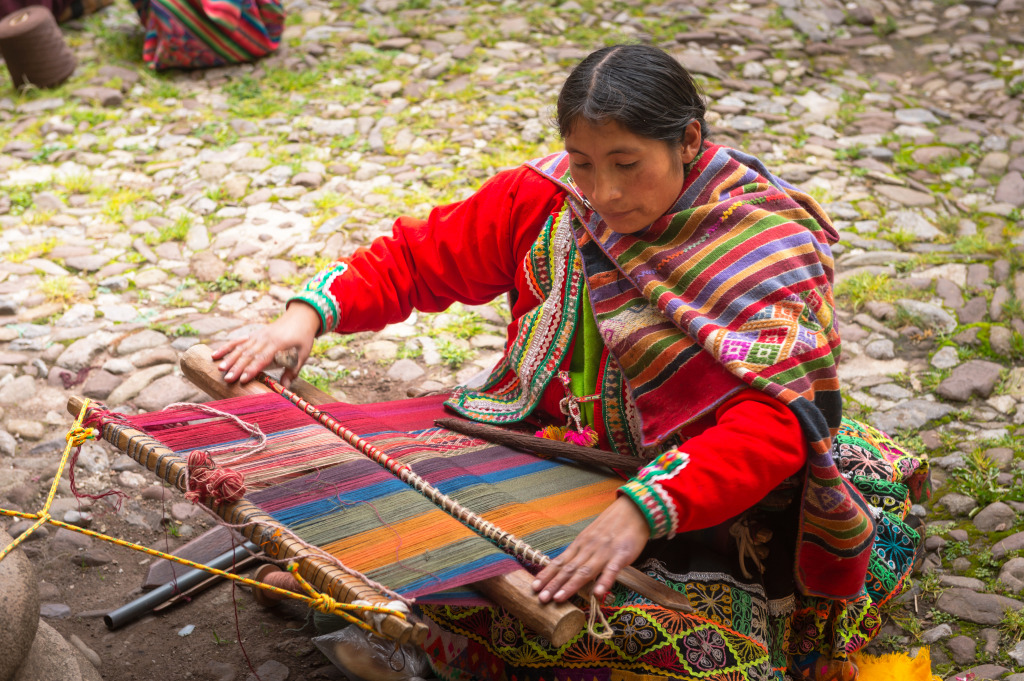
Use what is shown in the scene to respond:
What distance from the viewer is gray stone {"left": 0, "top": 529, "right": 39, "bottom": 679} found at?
1.81m

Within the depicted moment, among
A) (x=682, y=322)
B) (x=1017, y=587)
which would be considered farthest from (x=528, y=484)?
(x=1017, y=587)

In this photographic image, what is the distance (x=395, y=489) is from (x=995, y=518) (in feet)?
6.94

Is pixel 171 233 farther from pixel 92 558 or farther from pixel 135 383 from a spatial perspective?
pixel 92 558

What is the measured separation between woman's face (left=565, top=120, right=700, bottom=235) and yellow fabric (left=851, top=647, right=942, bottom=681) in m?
1.40

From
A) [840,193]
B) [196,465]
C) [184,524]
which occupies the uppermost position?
[196,465]

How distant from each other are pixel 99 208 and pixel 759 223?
4.25m

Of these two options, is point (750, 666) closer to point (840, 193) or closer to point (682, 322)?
point (682, 322)

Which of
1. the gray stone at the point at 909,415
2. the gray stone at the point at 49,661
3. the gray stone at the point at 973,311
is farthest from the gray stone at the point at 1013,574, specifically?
the gray stone at the point at 49,661

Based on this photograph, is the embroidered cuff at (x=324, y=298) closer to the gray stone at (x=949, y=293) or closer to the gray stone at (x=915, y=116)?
the gray stone at (x=949, y=293)

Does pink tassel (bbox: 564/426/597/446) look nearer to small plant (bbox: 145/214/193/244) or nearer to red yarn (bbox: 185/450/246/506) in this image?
red yarn (bbox: 185/450/246/506)

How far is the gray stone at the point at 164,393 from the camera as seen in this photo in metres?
3.49

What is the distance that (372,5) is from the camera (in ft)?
26.0

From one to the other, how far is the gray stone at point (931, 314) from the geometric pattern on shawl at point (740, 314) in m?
2.09

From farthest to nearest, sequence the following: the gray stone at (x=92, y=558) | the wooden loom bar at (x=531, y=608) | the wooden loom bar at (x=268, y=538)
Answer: the gray stone at (x=92, y=558) < the wooden loom bar at (x=531, y=608) < the wooden loom bar at (x=268, y=538)
